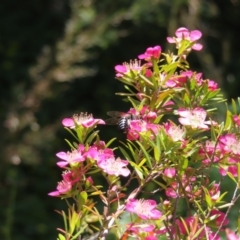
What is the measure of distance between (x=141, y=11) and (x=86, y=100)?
26.3 inches

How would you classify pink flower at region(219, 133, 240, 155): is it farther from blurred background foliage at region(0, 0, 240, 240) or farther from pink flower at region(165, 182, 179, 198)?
blurred background foliage at region(0, 0, 240, 240)

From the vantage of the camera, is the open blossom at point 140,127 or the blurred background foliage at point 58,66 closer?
the open blossom at point 140,127

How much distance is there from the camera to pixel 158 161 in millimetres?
800

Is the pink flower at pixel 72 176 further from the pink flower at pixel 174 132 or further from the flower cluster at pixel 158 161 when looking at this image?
the pink flower at pixel 174 132

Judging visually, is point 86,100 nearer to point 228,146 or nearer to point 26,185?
point 26,185

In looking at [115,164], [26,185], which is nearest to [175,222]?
[115,164]

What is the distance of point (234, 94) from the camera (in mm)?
3512

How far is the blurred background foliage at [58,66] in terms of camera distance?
10.1 ft

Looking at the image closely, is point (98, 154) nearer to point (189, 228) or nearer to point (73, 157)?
point (73, 157)

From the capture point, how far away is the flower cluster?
2.62 feet

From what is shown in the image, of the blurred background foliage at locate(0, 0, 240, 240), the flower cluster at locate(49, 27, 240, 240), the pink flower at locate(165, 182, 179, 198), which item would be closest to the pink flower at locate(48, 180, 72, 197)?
the flower cluster at locate(49, 27, 240, 240)

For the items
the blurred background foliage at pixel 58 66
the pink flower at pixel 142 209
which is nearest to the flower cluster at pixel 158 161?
the pink flower at pixel 142 209

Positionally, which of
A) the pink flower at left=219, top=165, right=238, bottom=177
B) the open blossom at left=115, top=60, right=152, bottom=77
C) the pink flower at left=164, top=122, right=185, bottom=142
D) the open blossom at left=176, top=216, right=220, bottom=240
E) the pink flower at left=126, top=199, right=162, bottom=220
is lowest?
the open blossom at left=176, top=216, right=220, bottom=240

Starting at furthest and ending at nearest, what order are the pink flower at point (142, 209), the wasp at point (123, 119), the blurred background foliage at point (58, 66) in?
the blurred background foliage at point (58, 66)
the wasp at point (123, 119)
the pink flower at point (142, 209)
